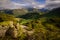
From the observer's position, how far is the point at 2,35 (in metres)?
19.0

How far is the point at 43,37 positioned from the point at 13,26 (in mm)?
4103

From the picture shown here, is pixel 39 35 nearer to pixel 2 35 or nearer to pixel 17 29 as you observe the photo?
pixel 17 29

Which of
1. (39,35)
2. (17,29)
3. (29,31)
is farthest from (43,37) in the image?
(17,29)

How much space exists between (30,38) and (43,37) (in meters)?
1.85

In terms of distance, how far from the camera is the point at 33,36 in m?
20.1

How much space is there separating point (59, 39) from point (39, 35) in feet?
12.2

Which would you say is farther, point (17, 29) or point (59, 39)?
point (59, 39)

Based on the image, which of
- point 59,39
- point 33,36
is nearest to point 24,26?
point 33,36

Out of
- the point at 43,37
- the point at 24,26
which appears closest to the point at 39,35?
the point at 43,37

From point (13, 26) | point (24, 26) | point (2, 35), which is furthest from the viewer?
point (24, 26)

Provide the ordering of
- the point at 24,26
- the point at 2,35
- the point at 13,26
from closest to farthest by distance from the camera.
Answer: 1. the point at 2,35
2. the point at 13,26
3. the point at 24,26

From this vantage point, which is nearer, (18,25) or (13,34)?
(13,34)

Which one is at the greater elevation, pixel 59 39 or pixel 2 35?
pixel 2 35

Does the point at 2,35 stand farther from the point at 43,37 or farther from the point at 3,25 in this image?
the point at 43,37
